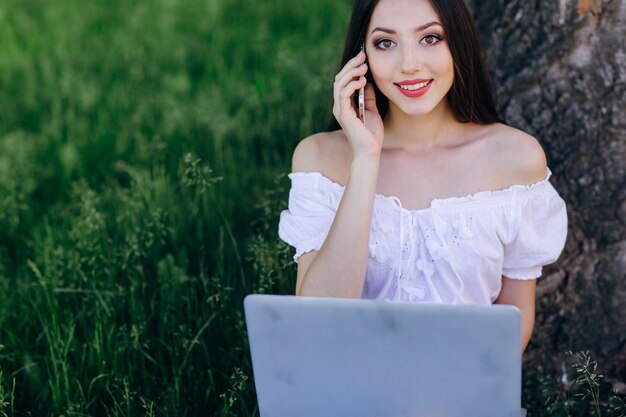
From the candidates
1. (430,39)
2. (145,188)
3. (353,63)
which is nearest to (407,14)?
(430,39)

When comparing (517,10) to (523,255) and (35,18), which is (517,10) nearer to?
(523,255)

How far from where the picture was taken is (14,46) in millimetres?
5410

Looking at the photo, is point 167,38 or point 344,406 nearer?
point 344,406

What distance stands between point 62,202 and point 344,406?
2.49 metres

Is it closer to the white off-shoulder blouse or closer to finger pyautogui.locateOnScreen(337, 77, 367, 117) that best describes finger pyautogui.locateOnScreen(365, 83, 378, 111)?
finger pyautogui.locateOnScreen(337, 77, 367, 117)

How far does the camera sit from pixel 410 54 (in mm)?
2254

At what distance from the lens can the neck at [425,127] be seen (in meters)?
2.46

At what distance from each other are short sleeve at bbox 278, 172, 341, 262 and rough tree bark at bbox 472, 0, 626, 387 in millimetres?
775

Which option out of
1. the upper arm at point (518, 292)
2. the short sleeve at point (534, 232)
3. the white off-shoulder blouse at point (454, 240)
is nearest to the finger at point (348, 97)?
the white off-shoulder blouse at point (454, 240)

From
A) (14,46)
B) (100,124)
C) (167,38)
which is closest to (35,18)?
(14,46)

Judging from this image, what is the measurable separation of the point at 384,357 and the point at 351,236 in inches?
20.4

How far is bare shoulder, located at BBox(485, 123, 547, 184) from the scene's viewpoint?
7.65 ft

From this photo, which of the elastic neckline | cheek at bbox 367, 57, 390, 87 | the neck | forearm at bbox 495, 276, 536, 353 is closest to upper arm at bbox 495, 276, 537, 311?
forearm at bbox 495, 276, 536, 353

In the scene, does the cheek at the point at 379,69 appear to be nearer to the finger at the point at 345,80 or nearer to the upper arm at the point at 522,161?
the finger at the point at 345,80
